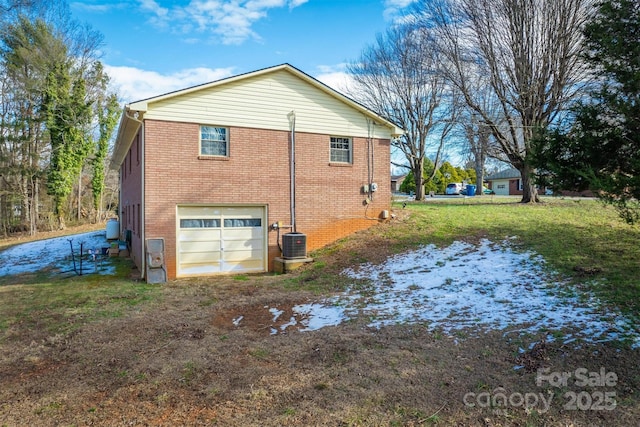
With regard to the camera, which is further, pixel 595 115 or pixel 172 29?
pixel 172 29

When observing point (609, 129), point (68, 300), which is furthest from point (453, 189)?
point (68, 300)

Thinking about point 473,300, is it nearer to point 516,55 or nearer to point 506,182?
point 516,55

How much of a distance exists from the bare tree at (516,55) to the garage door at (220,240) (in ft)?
37.2

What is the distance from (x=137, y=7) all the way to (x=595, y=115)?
14.0m

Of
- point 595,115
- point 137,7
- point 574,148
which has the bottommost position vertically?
point 574,148

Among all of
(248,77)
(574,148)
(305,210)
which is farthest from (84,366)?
(248,77)

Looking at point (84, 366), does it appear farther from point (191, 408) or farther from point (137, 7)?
point (137, 7)

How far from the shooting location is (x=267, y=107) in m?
12.5

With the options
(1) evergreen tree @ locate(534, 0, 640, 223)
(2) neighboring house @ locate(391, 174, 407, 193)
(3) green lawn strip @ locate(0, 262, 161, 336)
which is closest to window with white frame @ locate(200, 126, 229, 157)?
(3) green lawn strip @ locate(0, 262, 161, 336)

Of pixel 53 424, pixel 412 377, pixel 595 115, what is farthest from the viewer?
pixel 595 115

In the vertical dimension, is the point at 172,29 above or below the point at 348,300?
above

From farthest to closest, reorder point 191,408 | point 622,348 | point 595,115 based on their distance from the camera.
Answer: point 595,115 → point 622,348 → point 191,408

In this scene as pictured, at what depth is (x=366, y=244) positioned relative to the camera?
12.5m

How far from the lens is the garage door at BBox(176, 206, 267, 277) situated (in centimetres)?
1155
